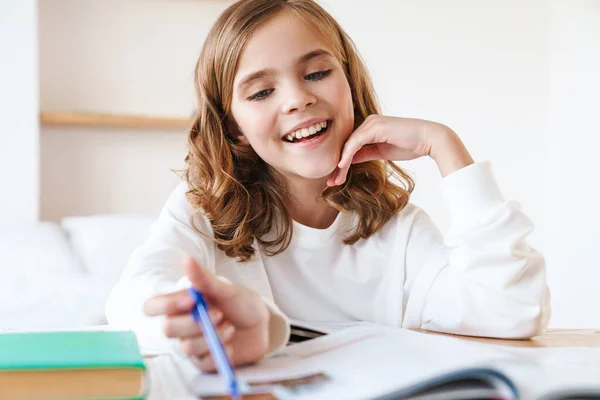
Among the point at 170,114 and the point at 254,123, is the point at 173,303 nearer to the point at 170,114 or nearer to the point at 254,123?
the point at 254,123

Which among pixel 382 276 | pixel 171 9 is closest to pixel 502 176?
pixel 171 9

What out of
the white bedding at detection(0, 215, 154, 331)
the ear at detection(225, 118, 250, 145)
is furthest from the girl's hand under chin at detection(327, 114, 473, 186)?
the white bedding at detection(0, 215, 154, 331)

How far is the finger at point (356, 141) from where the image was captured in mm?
1137

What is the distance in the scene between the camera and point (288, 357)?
Result: 2.21 ft

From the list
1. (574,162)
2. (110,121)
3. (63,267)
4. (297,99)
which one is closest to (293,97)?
(297,99)

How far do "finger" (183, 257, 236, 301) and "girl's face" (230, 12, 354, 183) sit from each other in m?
0.53

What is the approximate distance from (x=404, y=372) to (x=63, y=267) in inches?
67.4

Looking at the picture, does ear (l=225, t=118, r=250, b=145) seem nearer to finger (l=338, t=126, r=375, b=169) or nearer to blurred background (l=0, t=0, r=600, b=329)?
finger (l=338, t=126, r=375, b=169)

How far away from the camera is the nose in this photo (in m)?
1.11

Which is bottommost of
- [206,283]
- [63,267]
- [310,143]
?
[63,267]

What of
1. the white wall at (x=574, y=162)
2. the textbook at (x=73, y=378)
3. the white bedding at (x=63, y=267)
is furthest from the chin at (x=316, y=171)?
the white wall at (x=574, y=162)

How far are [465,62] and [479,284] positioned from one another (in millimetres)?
2237

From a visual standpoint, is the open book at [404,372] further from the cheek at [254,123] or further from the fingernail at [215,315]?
the cheek at [254,123]

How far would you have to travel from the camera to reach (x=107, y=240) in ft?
7.16
